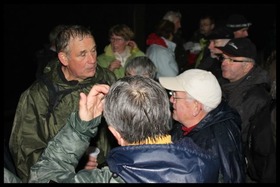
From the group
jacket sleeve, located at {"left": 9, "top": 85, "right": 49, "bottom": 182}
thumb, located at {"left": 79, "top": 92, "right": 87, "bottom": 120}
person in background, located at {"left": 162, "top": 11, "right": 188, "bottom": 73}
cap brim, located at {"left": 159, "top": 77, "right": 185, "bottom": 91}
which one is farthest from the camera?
person in background, located at {"left": 162, "top": 11, "right": 188, "bottom": 73}

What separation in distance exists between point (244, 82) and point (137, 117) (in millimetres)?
2124

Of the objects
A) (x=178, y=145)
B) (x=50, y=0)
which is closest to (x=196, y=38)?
(x=50, y=0)

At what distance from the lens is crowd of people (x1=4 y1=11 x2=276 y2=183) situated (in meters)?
1.80

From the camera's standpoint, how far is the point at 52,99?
316 cm

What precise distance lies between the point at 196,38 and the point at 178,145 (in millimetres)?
6055

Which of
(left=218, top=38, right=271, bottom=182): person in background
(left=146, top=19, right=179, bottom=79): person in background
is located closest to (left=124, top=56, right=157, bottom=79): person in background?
(left=218, top=38, right=271, bottom=182): person in background

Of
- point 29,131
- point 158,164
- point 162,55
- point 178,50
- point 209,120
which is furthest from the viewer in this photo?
point 178,50

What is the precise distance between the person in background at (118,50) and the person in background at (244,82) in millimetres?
1499

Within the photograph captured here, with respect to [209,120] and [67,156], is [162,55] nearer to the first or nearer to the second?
[209,120]

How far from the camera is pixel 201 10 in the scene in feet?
44.0

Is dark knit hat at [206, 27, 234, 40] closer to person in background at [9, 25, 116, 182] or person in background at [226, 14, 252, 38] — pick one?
person in background at [226, 14, 252, 38]

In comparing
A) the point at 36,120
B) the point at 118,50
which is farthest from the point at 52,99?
the point at 118,50

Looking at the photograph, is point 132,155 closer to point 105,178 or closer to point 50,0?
point 105,178

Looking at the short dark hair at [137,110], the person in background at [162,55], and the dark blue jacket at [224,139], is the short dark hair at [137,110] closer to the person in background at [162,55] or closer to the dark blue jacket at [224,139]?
the dark blue jacket at [224,139]
